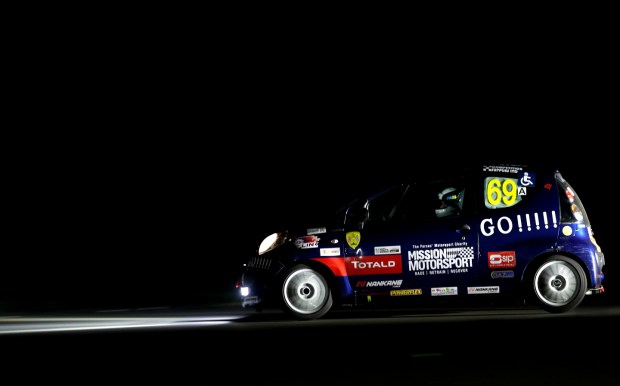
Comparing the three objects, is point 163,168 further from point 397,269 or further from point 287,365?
point 287,365

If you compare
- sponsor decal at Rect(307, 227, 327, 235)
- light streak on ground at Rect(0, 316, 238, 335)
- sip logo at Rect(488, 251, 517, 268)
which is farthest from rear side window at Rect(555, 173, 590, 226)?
light streak on ground at Rect(0, 316, 238, 335)

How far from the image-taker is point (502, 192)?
14.6 m

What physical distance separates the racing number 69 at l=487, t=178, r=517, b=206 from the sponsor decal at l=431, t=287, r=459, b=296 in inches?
48.2

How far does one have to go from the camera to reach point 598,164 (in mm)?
50438

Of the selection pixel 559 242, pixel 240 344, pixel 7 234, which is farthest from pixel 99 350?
pixel 7 234

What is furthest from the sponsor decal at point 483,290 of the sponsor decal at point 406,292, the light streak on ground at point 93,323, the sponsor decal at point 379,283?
the light streak on ground at point 93,323

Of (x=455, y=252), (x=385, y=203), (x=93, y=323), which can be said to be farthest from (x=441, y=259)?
(x=93, y=323)

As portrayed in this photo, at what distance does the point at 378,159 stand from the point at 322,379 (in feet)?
151

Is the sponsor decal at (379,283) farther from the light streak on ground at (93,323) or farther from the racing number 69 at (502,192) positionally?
the light streak on ground at (93,323)

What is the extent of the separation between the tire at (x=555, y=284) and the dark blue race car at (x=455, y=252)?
0.01m

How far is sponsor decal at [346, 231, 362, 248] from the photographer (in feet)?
48.0

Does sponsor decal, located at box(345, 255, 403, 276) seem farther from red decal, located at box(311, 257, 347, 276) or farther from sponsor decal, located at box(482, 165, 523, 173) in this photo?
sponsor decal, located at box(482, 165, 523, 173)

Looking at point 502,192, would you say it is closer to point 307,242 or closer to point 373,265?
point 373,265

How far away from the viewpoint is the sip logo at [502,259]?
14.4 meters
